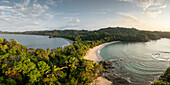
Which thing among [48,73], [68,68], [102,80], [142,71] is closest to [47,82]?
[48,73]

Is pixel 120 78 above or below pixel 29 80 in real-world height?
below

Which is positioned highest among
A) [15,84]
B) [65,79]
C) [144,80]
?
[15,84]

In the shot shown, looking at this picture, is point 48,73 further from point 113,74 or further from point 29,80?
point 113,74

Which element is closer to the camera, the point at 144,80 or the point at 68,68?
the point at 68,68

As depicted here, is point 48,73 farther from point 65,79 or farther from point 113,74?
point 113,74

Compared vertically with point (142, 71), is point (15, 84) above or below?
above

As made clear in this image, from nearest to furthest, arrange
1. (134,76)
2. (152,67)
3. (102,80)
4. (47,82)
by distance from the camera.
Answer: (47,82) → (102,80) → (134,76) → (152,67)

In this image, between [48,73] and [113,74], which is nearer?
[48,73]


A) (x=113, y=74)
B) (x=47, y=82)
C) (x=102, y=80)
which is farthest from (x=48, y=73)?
(x=113, y=74)

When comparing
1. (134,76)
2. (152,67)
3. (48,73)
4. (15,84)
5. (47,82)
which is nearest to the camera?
(15,84)
